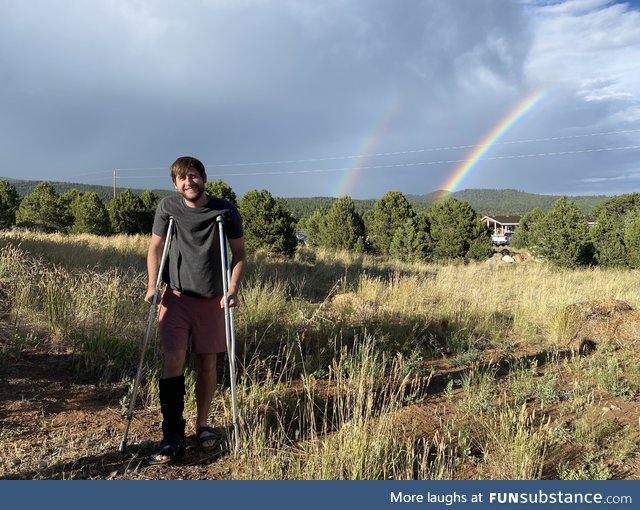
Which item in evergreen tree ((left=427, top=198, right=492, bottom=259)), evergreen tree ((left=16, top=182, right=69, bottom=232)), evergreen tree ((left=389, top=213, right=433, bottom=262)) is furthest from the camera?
evergreen tree ((left=16, top=182, right=69, bottom=232))

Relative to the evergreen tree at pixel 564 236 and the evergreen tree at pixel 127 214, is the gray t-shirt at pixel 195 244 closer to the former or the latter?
the evergreen tree at pixel 564 236

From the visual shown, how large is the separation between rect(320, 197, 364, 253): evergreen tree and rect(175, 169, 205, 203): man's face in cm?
2278

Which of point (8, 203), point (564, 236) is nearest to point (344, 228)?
point (564, 236)

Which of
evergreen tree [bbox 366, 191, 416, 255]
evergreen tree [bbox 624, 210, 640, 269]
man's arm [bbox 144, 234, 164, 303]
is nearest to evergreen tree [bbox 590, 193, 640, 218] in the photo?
evergreen tree [bbox 366, 191, 416, 255]

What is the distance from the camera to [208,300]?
3.13 m

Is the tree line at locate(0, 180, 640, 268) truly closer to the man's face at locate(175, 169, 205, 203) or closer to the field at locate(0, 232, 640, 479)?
the field at locate(0, 232, 640, 479)

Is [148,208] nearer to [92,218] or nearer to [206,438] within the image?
[92,218]

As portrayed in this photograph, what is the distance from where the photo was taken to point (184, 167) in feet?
9.88

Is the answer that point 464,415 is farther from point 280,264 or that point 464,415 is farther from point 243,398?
point 280,264

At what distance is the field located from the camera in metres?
2.82

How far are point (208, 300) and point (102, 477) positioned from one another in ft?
4.01

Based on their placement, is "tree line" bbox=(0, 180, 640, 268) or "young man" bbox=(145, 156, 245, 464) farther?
"tree line" bbox=(0, 180, 640, 268)

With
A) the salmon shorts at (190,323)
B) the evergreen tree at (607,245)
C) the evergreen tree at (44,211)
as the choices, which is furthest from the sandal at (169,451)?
the evergreen tree at (44,211)

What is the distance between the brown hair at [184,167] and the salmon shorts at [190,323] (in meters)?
0.79
